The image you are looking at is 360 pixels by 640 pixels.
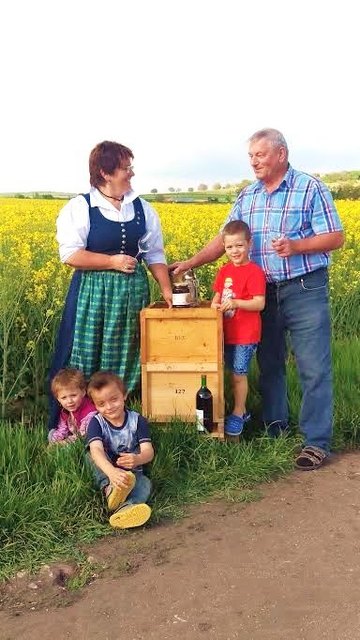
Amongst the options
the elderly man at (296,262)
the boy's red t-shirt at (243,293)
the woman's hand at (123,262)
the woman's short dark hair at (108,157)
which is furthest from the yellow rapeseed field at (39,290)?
the boy's red t-shirt at (243,293)

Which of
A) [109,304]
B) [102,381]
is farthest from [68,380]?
[109,304]

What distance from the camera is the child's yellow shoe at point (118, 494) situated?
4.15 metres

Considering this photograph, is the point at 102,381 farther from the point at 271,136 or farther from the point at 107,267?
the point at 271,136

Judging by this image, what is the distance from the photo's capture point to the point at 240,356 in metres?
5.10

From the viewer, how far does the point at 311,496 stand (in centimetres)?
470

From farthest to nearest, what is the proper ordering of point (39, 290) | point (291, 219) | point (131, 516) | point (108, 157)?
1. point (39, 290)
2. point (291, 219)
3. point (108, 157)
4. point (131, 516)

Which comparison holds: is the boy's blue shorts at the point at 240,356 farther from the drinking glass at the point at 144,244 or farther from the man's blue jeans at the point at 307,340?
the drinking glass at the point at 144,244

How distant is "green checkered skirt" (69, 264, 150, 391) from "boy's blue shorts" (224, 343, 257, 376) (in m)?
0.57

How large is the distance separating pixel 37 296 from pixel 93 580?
8.64 feet

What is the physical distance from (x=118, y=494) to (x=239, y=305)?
4.39 feet

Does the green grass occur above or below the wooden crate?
below

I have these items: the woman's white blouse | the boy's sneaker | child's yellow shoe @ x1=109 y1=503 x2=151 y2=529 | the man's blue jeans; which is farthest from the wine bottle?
the woman's white blouse

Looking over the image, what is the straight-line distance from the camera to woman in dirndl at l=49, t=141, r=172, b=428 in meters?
4.80

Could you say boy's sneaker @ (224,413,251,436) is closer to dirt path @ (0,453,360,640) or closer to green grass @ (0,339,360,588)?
green grass @ (0,339,360,588)
